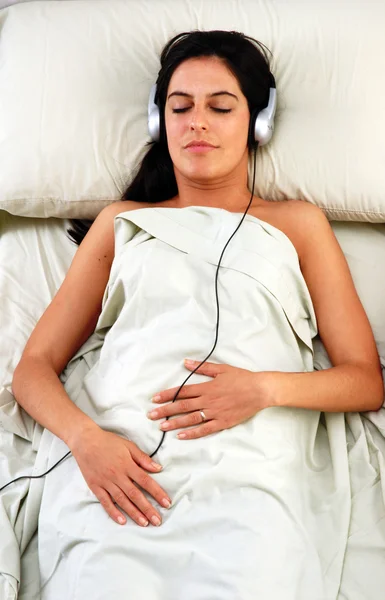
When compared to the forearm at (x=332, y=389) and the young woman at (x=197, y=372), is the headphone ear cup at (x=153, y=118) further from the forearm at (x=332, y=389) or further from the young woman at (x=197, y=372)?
the forearm at (x=332, y=389)

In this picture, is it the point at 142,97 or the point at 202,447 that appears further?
the point at 142,97

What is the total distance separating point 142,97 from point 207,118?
294 mm

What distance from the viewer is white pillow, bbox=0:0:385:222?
5.30 feet

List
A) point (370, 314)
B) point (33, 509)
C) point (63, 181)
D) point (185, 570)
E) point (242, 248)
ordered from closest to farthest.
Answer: point (185, 570), point (33, 509), point (242, 248), point (370, 314), point (63, 181)

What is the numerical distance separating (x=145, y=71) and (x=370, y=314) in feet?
2.55

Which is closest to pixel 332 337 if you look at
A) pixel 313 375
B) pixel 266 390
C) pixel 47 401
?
pixel 313 375

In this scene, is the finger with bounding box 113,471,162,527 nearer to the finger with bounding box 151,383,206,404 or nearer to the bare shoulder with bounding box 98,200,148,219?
the finger with bounding box 151,383,206,404

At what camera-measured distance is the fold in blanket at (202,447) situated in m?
1.11

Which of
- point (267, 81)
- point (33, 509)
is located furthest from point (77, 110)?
point (33, 509)

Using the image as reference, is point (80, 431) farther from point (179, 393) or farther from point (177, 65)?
point (177, 65)

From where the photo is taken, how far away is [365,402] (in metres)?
1.36

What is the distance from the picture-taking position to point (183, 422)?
1254mm

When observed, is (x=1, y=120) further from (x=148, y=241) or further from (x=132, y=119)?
(x=148, y=241)

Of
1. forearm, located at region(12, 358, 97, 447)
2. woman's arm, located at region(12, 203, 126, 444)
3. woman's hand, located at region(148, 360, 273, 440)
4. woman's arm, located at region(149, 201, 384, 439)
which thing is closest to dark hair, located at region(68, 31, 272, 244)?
woman's arm, located at region(12, 203, 126, 444)
